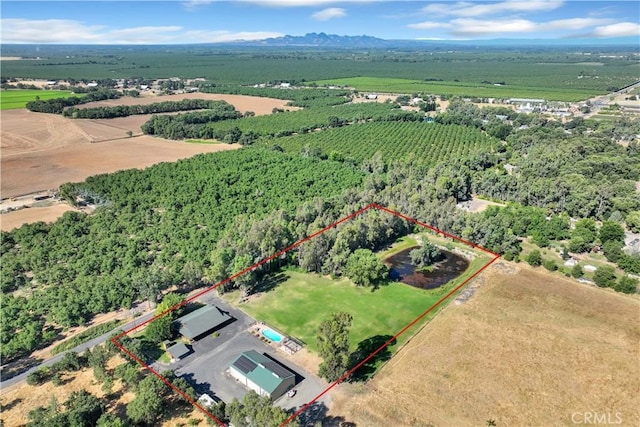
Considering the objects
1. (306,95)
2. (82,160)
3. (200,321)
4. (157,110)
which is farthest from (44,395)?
(306,95)

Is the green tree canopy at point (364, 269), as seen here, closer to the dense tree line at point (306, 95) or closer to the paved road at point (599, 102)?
the dense tree line at point (306, 95)

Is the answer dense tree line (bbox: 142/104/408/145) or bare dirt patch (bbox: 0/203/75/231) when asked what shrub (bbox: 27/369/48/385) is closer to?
bare dirt patch (bbox: 0/203/75/231)

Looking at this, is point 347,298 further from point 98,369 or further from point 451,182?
point 451,182

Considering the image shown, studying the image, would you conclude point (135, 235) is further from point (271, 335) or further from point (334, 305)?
point (334, 305)

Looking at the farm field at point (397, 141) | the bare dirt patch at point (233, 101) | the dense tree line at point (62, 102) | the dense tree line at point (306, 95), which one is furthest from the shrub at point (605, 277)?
the dense tree line at point (62, 102)

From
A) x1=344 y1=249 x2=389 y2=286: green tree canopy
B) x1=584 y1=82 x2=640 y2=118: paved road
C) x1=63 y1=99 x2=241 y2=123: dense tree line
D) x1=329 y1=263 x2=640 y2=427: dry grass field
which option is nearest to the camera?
x1=329 y1=263 x2=640 y2=427: dry grass field

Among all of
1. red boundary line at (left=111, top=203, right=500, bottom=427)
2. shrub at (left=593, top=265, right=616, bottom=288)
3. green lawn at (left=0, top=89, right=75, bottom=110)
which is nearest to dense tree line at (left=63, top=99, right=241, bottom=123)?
green lawn at (left=0, top=89, right=75, bottom=110)

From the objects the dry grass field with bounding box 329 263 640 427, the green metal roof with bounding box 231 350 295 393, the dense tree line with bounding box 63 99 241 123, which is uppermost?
the dense tree line with bounding box 63 99 241 123

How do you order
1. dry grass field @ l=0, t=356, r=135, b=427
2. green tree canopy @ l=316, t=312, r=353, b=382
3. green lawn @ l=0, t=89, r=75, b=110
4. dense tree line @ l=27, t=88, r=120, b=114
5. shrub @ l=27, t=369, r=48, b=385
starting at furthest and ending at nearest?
green lawn @ l=0, t=89, r=75, b=110 < dense tree line @ l=27, t=88, r=120, b=114 < shrub @ l=27, t=369, r=48, b=385 < green tree canopy @ l=316, t=312, r=353, b=382 < dry grass field @ l=0, t=356, r=135, b=427
